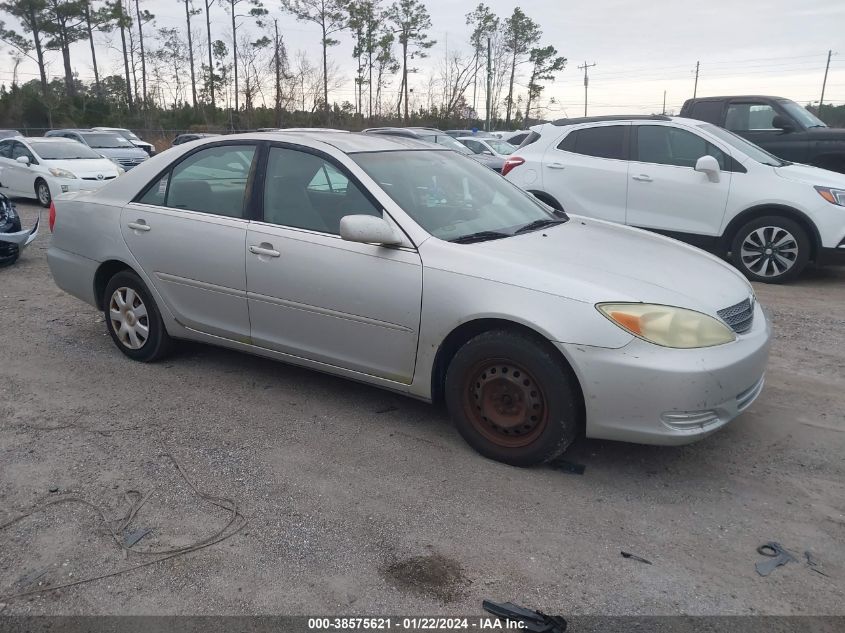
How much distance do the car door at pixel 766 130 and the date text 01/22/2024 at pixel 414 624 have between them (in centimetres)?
951

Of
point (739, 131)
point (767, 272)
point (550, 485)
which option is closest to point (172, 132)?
point (739, 131)

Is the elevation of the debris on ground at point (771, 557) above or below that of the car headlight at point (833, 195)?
below

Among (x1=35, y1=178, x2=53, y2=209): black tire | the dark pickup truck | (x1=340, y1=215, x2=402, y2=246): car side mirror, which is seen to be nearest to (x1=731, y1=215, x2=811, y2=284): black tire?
the dark pickup truck

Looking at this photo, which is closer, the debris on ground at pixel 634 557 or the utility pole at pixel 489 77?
the debris on ground at pixel 634 557

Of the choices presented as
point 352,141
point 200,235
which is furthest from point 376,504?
point 352,141

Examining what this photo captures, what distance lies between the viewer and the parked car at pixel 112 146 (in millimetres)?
19500

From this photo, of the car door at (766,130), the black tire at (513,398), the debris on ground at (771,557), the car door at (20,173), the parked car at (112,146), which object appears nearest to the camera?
the debris on ground at (771,557)

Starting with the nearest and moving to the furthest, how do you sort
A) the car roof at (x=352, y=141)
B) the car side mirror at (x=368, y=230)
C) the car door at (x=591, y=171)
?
the car side mirror at (x=368, y=230), the car roof at (x=352, y=141), the car door at (x=591, y=171)

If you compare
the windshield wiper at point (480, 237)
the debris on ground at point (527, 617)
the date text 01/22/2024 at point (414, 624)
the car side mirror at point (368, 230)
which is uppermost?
the car side mirror at point (368, 230)

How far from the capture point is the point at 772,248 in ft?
24.9

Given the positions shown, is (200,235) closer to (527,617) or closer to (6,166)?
(527,617)

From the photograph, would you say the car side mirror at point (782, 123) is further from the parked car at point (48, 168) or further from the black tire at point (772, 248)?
the parked car at point (48, 168)

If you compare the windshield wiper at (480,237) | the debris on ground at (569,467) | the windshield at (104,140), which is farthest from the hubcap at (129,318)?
the windshield at (104,140)

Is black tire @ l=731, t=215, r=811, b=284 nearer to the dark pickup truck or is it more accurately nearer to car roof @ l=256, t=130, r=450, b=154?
the dark pickup truck
